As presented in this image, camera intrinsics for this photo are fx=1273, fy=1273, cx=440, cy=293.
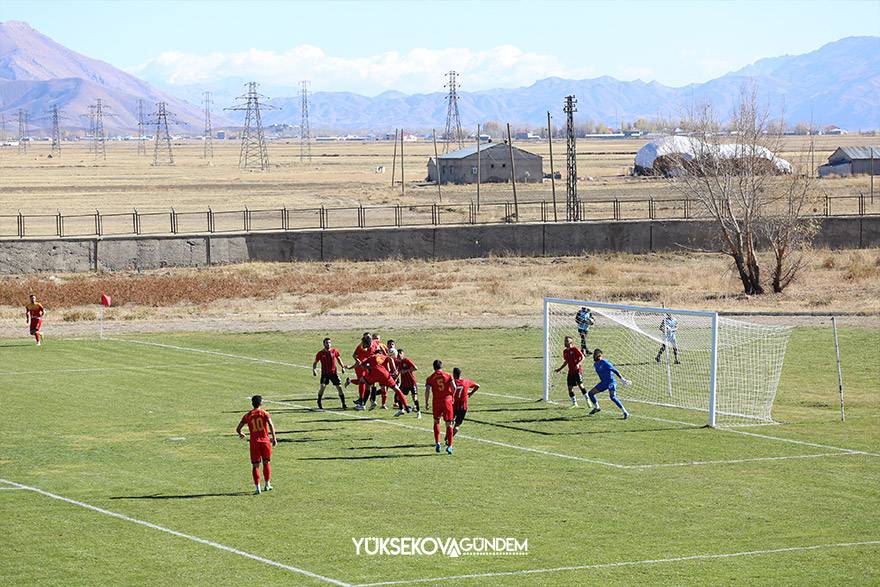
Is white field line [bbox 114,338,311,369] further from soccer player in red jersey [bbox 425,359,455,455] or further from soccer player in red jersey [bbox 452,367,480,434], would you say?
soccer player in red jersey [bbox 425,359,455,455]

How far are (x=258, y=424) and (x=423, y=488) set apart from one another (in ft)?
9.94

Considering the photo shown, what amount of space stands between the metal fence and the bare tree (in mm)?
16718

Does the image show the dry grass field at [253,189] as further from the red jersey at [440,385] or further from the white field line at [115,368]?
the red jersey at [440,385]

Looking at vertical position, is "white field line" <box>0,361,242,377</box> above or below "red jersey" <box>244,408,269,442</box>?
below

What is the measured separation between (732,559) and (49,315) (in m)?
38.7

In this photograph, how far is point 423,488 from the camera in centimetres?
2127

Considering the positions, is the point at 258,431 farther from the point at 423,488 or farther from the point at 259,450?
the point at 423,488

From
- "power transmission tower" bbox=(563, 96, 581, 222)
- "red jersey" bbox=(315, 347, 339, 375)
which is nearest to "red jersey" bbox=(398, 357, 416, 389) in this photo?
"red jersey" bbox=(315, 347, 339, 375)

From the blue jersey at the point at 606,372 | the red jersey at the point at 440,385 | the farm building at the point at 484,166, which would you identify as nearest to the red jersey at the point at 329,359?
the red jersey at the point at 440,385

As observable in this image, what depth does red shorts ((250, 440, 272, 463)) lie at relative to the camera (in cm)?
2034

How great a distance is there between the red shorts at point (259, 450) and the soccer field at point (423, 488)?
681 mm

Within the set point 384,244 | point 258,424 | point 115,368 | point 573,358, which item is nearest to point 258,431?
point 258,424

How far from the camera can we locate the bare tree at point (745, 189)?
52.7m

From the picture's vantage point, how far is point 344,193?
10950 centimetres
